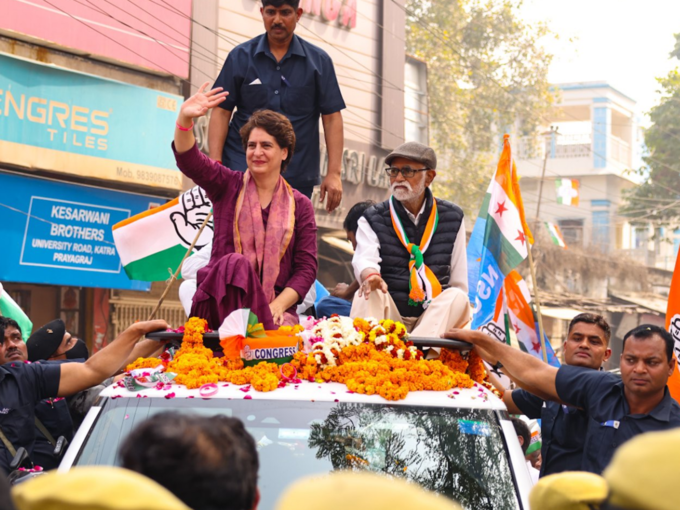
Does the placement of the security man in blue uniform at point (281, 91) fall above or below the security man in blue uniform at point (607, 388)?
above

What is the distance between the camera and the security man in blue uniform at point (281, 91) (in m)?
5.92

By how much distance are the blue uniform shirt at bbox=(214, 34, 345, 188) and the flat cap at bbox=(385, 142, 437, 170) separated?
0.71m

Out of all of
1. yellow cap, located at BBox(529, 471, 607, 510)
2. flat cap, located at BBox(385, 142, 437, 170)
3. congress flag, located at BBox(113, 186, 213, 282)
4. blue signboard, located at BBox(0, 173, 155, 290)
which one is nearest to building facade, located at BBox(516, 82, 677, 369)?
blue signboard, located at BBox(0, 173, 155, 290)

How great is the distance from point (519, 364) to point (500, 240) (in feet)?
10.4

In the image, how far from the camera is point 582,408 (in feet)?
14.8

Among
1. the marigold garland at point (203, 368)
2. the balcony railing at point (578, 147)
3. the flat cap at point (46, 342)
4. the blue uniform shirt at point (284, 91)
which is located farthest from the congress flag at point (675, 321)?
the balcony railing at point (578, 147)

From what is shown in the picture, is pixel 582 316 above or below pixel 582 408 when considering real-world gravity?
above

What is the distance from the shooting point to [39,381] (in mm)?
4539

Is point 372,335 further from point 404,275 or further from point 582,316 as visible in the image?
point 582,316

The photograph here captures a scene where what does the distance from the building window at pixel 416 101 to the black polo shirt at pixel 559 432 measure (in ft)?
57.1

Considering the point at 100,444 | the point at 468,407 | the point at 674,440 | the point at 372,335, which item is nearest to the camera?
the point at 674,440

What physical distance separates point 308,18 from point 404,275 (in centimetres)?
1333

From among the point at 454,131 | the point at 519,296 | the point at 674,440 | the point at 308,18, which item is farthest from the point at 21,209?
the point at 454,131

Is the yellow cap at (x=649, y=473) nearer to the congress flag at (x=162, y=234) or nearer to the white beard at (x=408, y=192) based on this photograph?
the white beard at (x=408, y=192)
